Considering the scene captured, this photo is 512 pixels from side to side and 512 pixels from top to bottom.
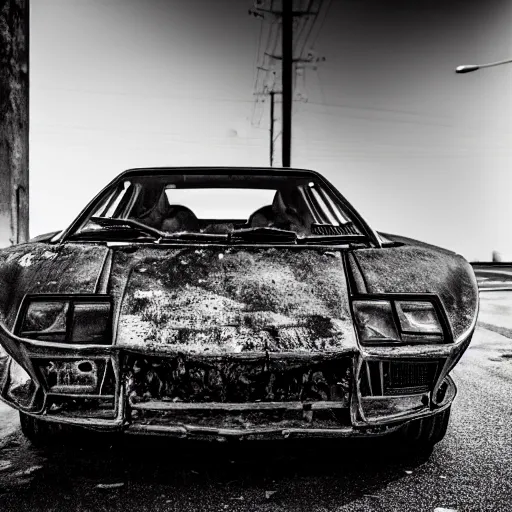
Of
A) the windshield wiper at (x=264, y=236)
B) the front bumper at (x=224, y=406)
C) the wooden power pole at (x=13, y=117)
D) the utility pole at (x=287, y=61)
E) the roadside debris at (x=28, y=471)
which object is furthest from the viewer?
the utility pole at (x=287, y=61)

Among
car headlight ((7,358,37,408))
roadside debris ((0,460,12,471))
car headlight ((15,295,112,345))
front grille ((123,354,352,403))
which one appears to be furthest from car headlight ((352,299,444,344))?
roadside debris ((0,460,12,471))

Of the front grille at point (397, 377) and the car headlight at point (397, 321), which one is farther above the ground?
the car headlight at point (397, 321)

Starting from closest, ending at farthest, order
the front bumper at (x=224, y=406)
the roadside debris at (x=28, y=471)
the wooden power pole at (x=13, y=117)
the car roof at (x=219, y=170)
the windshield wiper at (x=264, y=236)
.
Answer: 1. the front bumper at (x=224, y=406)
2. the roadside debris at (x=28, y=471)
3. the windshield wiper at (x=264, y=236)
4. the car roof at (x=219, y=170)
5. the wooden power pole at (x=13, y=117)

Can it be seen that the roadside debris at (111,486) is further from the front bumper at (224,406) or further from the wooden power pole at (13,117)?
the wooden power pole at (13,117)

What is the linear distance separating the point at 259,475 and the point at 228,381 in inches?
17.5

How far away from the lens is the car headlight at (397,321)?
5.97ft

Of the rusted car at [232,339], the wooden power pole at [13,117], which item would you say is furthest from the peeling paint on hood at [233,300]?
the wooden power pole at [13,117]

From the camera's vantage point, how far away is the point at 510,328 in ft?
17.1

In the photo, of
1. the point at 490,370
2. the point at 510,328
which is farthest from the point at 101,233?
the point at 510,328

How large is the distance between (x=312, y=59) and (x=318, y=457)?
28237mm

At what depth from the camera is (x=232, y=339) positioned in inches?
68.7

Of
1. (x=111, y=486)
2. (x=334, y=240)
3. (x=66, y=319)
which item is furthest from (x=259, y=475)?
(x=334, y=240)

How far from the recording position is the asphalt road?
1.74 m

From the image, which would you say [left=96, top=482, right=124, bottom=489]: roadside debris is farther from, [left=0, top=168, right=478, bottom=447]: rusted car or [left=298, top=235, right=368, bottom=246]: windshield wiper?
[left=298, top=235, right=368, bottom=246]: windshield wiper
